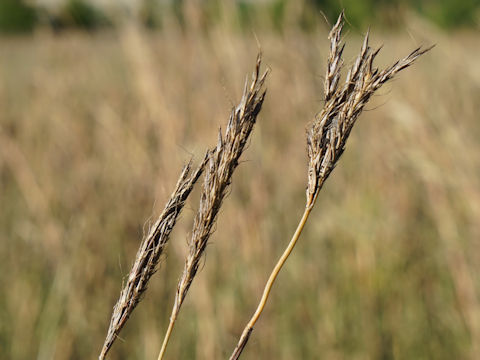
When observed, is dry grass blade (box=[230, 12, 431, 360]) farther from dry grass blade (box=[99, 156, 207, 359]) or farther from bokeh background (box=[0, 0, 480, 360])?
bokeh background (box=[0, 0, 480, 360])

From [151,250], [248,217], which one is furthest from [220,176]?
[248,217]

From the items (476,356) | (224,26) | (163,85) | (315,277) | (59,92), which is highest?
(59,92)

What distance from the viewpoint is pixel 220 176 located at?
0.47m

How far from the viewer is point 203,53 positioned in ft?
7.40

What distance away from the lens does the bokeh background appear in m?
1.94

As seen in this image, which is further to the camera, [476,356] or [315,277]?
[315,277]

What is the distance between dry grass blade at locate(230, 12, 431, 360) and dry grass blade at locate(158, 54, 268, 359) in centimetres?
6

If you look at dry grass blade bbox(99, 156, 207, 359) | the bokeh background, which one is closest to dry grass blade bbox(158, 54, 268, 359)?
dry grass blade bbox(99, 156, 207, 359)

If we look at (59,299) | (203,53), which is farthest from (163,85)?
(59,299)

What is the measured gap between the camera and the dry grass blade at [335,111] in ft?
1.52

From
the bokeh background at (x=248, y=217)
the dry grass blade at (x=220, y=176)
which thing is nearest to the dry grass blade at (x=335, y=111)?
the dry grass blade at (x=220, y=176)

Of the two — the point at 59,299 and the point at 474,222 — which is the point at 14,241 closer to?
the point at 59,299

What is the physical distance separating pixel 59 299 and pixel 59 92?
1336mm

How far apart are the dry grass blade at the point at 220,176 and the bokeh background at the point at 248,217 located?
50.1 inches
